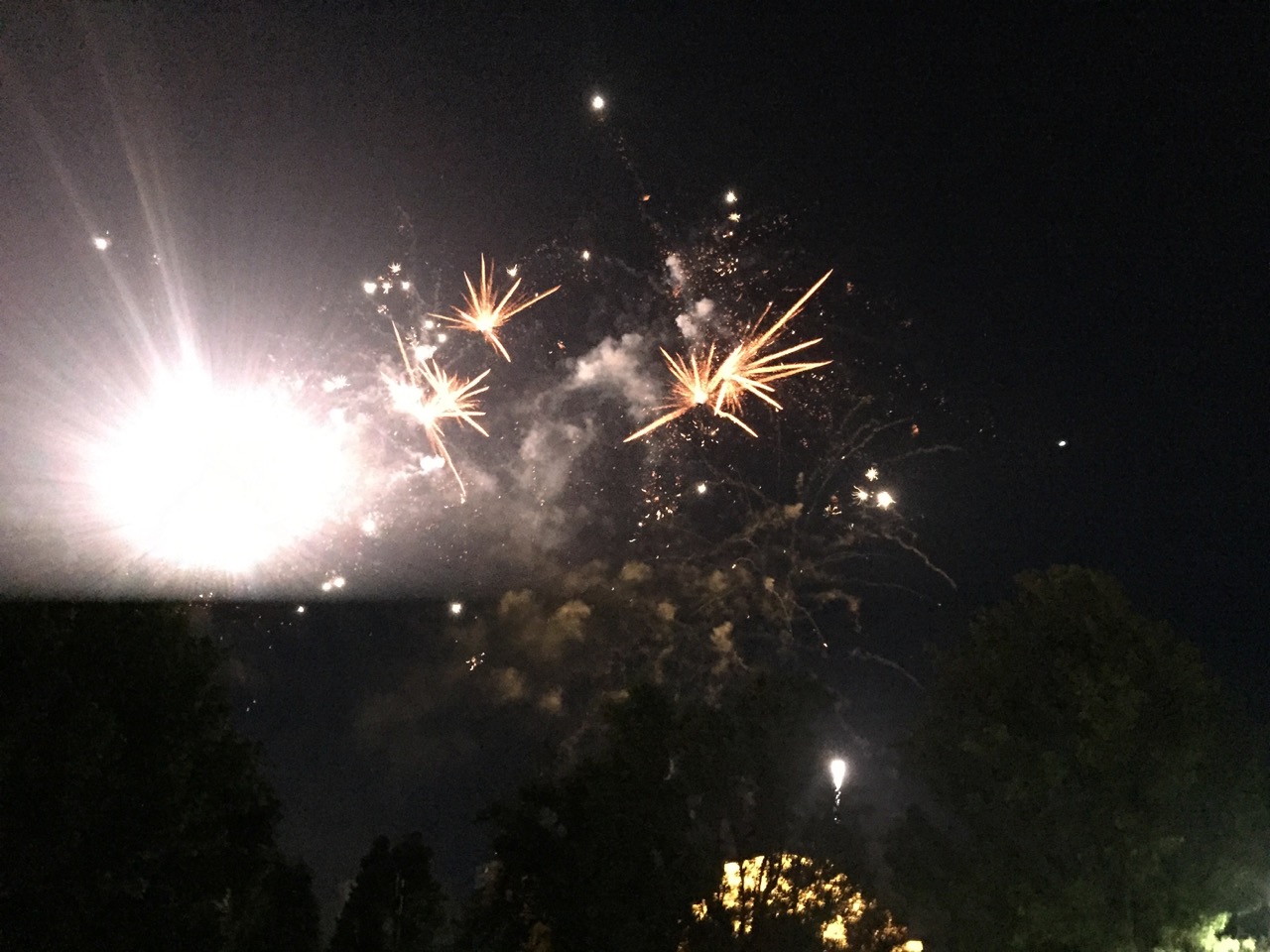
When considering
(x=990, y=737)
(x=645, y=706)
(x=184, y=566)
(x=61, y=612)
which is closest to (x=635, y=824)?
(x=645, y=706)

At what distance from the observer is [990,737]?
18.9 metres

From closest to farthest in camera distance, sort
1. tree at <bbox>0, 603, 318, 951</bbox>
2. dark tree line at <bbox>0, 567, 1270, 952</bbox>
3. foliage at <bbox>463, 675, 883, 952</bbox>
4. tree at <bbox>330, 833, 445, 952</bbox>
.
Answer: tree at <bbox>0, 603, 318, 951</bbox>, dark tree line at <bbox>0, 567, 1270, 952</bbox>, foliage at <bbox>463, 675, 883, 952</bbox>, tree at <bbox>330, 833, 445, 952</bbox>

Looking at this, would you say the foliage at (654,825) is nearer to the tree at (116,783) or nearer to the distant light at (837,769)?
the distant light at (837,769)

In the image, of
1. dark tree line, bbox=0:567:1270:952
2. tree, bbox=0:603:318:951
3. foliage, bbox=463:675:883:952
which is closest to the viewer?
tree, bbox=0:603:318:951

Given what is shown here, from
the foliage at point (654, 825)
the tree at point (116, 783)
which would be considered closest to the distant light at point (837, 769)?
the foliage at point (654, 825)

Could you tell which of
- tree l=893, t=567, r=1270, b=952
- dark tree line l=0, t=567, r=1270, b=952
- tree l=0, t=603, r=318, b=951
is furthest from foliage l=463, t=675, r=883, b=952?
tree l=0, t=603, r=318, b=951

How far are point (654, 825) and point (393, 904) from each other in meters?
7.00

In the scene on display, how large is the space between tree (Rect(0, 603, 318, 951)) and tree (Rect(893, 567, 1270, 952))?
14324mm

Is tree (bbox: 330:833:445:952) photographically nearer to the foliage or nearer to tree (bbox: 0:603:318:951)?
the foliage

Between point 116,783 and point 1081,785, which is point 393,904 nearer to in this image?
point 116,783

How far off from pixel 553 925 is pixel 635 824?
287 cm

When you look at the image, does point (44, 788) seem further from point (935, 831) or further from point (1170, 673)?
point (1170, 673)

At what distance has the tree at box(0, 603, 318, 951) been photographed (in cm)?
922

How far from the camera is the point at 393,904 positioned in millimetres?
19641
